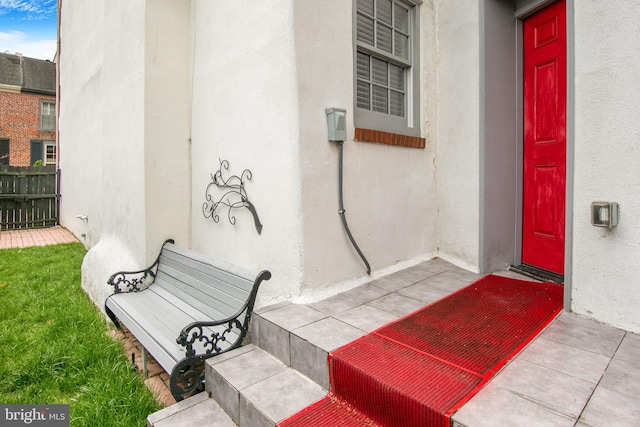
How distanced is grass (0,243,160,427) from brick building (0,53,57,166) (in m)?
18.0

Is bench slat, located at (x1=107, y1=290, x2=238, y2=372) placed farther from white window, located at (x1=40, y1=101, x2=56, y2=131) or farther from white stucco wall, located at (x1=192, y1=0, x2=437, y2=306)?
white window, located at (x1=40, y1=101, x2=56, y2=131)

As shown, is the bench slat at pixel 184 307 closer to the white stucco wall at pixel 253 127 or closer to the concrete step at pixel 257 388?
the white stucco wall at pixel 253 127

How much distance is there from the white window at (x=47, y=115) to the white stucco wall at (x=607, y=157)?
23.5 m

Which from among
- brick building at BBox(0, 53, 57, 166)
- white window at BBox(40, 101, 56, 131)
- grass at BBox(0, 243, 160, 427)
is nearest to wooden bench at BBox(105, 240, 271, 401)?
grass at BBox(0, 243, 160, 427)

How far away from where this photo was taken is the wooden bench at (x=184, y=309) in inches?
88.6

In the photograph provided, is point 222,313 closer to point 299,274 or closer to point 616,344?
point 299,274

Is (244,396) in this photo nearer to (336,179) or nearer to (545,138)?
(336,179)

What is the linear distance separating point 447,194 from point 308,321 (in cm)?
223

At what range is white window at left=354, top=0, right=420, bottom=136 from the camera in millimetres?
3359

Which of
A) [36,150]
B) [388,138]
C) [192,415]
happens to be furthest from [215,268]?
[36,150]

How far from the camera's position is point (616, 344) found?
2098mm

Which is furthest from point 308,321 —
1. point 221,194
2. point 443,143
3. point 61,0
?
point 61,0

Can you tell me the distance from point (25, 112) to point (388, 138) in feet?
73.5

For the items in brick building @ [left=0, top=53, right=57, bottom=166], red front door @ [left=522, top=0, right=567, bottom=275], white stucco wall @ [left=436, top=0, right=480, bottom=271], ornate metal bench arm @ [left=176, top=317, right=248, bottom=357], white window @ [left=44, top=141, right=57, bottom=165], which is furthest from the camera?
white window @ [left=44, top=141, right=57, bottom=165]
